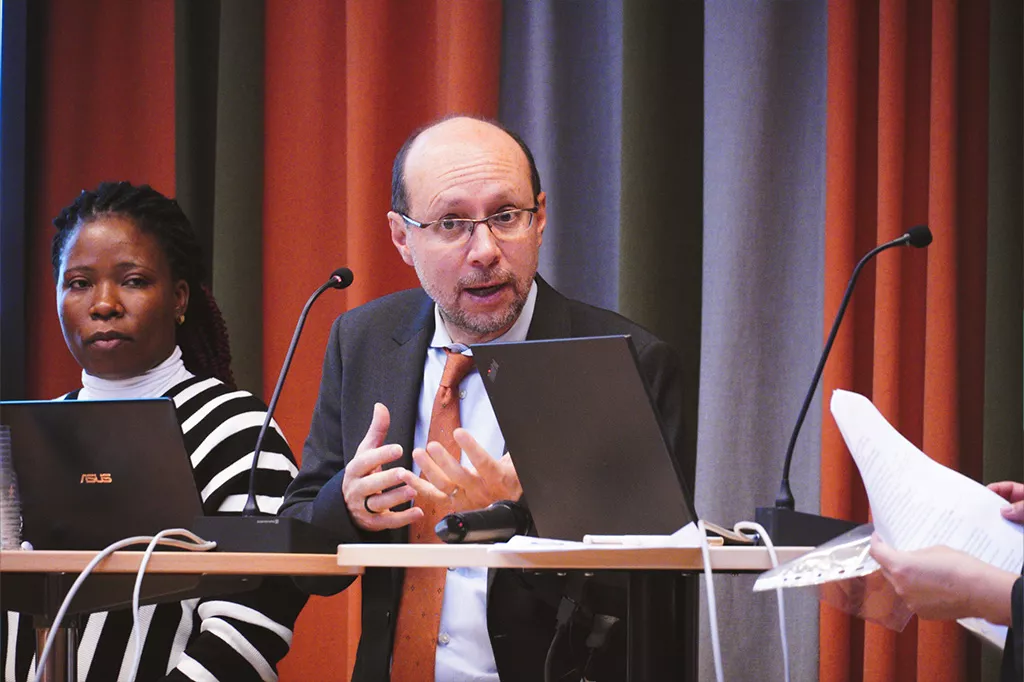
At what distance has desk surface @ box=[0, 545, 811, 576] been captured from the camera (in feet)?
4.45

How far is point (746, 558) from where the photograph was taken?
4.56ft

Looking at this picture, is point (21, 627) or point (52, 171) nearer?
point (21, 627)

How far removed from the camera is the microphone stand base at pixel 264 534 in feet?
5.21

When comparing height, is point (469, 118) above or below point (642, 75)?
below

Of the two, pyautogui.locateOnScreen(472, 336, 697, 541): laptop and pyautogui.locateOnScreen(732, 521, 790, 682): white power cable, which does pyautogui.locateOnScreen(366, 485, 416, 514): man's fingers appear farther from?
pyautogui.locateOnScreen(732, 521, 790, 682): white power cable

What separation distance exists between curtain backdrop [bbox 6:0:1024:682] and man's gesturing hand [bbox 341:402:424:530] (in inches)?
51.6

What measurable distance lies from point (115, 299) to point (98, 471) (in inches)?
30.9

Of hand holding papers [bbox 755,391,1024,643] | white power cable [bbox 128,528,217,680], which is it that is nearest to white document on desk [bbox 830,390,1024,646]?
hand holding papers [bbox 755,391,1024,643]

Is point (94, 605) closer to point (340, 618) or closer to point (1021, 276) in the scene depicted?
point (340, 618)

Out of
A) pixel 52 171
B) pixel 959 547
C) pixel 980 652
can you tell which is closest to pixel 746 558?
pixel 959 547

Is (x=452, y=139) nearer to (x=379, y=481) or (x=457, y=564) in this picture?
(x=379, y=481)

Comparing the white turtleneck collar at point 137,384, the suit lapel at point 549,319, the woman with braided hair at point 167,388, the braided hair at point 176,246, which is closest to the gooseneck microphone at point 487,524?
the suit lapel at point 549,319

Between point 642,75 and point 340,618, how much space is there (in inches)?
67.3

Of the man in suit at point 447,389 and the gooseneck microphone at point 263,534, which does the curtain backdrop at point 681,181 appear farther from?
the gooseneck microphone at point 263,534
